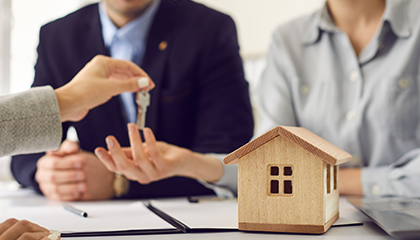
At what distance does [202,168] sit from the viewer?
2.78 ft

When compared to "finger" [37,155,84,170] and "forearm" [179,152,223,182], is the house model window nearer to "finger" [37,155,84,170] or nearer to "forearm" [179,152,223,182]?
"forearm" [179,152,223,182]

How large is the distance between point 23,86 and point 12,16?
2.01ft

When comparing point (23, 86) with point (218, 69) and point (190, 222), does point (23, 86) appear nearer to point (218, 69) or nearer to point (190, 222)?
point (218, 69)

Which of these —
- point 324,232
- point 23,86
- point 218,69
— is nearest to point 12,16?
point 23,86

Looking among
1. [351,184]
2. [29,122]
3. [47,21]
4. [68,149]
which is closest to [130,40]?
[68,149]

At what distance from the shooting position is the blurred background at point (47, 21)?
3115 mm

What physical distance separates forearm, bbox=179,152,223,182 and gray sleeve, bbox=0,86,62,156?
283 millimetres

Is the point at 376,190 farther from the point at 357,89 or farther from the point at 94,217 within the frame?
the point at 94,217

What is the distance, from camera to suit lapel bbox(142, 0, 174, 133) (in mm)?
1119

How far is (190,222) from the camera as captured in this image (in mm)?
578

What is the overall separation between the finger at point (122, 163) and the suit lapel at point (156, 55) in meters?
0.38

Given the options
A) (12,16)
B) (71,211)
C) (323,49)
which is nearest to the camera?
(71,211)

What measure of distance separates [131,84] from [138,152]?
0.51 feet

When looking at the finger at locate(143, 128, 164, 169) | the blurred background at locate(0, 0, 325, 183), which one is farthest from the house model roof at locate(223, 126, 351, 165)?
the blurred background at locate(0, 0, 325, 183)
